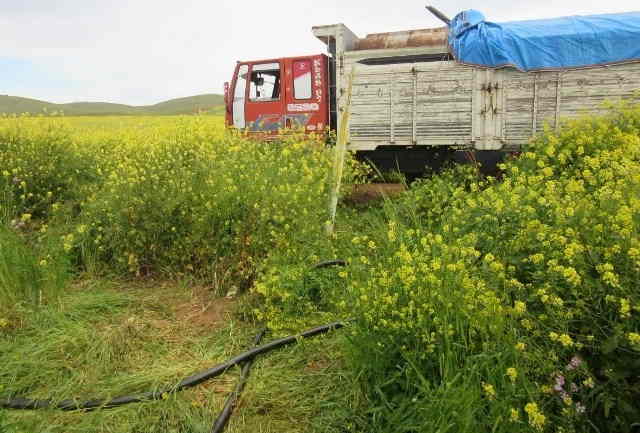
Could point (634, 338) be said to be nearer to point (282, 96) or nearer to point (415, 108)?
point (415, 108)

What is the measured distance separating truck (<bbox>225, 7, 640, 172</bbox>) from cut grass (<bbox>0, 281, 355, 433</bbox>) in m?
3.57

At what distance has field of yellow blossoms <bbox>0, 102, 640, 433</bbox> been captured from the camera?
6.39 ft

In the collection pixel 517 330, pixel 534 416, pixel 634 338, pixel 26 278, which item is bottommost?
pixel 26 278

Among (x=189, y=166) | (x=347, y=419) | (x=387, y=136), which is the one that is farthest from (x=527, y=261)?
(x=387, y=136)

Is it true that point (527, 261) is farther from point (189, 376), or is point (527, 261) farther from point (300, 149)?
point (300, 149)

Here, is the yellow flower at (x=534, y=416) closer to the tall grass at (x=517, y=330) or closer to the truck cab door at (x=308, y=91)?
the tall grass at (x=517, y=330)

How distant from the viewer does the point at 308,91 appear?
864cm

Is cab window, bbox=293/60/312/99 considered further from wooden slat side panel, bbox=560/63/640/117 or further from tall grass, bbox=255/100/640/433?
tall grass, bbox=255/100/640/433

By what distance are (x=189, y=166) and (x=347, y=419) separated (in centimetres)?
373

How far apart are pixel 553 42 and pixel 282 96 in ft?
15.1

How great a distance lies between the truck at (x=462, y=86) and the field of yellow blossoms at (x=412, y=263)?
711 mm

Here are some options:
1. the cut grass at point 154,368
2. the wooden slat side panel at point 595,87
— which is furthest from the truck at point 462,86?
the cut grass at point 154,368

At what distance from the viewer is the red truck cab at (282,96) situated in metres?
8.57

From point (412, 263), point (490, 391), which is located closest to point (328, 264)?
point (412, 263)
